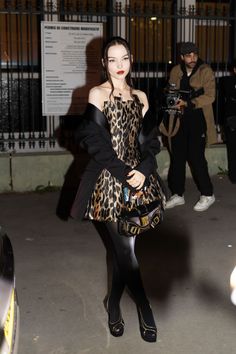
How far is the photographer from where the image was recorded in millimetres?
6750

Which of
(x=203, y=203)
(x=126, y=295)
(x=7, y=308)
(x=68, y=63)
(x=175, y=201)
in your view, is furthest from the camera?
(x=68, y=63)

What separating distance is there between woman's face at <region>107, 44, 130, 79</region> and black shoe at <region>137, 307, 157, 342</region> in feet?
5.16

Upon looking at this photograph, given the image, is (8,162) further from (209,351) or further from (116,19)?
(209,351)

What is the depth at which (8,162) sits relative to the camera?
8109 mm

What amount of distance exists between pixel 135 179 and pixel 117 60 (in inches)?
29.9

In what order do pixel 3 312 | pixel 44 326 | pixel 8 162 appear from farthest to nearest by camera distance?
pixel 8 162, pixel 44 326, pixel 3 312

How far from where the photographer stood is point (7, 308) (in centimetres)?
271

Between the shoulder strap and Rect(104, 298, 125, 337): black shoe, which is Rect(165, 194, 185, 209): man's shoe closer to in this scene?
Rect(104, 298, 125, 337): black shoe

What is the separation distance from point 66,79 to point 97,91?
4780 millimetres

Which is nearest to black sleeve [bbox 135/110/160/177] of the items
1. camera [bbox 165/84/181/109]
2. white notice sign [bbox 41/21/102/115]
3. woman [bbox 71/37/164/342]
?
woman [bbox 71/37/164/342]

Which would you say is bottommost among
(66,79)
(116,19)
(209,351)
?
(209,351)

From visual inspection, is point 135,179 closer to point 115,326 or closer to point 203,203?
point 115,326

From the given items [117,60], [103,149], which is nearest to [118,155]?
[103,149]

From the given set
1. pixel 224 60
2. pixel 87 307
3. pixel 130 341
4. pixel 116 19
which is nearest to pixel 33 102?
pixel 116 19
